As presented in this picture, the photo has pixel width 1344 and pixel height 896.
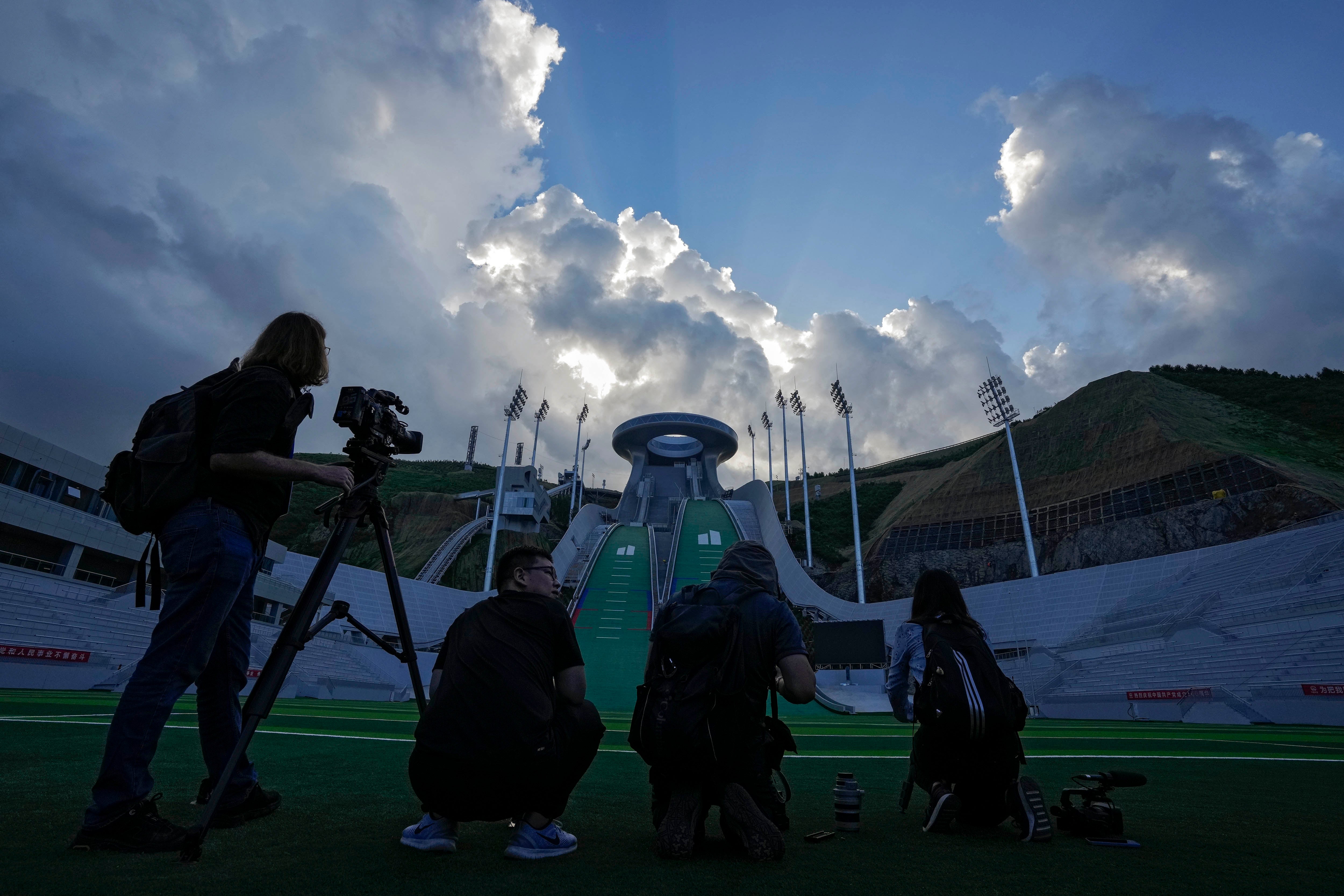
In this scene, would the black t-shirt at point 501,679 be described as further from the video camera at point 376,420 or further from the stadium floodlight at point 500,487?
the stadium floodlight at point 500,487

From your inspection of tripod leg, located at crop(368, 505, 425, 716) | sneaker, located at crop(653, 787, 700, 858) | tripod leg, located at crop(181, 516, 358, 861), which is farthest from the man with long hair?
tripod leg, located at crop(181, 516, 358, 861)

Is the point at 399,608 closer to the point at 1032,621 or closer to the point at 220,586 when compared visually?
the point at 220,586

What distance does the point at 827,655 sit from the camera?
18.9 m

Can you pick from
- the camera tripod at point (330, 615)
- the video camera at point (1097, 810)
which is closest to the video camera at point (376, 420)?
the camera tripod at point (330, 615)

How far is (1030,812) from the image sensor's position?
266 cm

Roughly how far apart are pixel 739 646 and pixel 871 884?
864 millimetres

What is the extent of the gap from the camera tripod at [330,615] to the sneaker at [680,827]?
1.02 metres

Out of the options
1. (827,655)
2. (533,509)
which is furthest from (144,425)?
(533,509)

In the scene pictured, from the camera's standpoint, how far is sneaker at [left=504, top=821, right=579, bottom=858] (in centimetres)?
216

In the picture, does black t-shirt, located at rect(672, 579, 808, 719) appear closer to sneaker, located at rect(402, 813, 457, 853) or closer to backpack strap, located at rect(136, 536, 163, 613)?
sneaker, located at rect(402, 813, 457, 853)

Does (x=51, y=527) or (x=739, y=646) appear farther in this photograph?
(x=51, y=527)

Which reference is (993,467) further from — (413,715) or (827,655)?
(413,715)

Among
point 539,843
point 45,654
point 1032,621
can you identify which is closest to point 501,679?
point 539,843

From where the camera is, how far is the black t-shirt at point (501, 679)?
2123 mm
